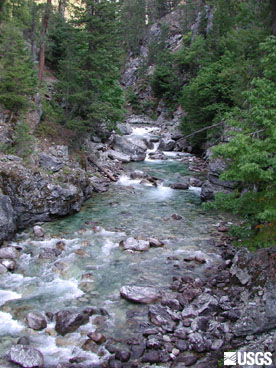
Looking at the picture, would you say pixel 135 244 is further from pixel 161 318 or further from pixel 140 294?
pixel 161 318

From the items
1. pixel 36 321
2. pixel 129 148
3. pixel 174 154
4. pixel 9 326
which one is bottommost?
pixel 9 326

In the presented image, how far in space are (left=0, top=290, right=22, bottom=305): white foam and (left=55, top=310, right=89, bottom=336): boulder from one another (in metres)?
1.68

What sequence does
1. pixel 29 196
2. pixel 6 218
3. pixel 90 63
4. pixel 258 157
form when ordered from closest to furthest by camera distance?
1. pixel 258 157
2. pixel 6 218
3. pixel 29 196
4. pixel 90 63

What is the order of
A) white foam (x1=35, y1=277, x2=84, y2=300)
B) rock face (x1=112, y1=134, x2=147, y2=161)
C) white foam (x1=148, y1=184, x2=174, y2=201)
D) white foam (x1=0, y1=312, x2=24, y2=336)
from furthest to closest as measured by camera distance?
rock face (x1=112, y1=134, x2=147, y2=161) → white foam (x1=148, y1=184, x2=174, y2=201) → white foam (x1=35, y1=277, x2=84, y2=300) → white foam (x1=0, y1=312, x2=24, y2=336)

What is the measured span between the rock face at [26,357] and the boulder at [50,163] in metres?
10.7

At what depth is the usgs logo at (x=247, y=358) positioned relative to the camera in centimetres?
651

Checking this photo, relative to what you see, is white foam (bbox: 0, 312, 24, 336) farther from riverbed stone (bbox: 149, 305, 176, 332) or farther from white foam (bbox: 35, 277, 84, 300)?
riverbed stone (bbox: 149, 305, 176, 332)

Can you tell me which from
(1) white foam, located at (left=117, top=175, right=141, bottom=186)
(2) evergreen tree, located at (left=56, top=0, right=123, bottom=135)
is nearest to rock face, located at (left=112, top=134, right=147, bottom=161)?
(1) white foam, located at (left=117, top=175, right=141, bottom=186)

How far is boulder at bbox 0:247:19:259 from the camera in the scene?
11.4 m

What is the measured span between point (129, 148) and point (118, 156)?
2160mm

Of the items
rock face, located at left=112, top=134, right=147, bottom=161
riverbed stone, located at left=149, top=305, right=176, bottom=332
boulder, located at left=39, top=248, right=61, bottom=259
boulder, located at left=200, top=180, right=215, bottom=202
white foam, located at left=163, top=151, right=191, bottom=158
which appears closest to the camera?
riverbed stone, located at left=149, top=305, right=176, bottom=332

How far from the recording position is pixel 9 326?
8.19m

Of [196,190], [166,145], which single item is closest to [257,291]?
[196,190]

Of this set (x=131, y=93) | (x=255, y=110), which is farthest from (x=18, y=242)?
(x=131, y=93)
